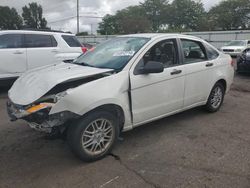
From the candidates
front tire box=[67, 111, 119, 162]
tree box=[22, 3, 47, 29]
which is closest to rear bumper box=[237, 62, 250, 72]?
front tire box=[67, 111, 119, 162]

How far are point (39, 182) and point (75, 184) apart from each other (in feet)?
1.38

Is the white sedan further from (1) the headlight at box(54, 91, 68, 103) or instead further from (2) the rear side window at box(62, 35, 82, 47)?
(2) the rear side window at box(62, 35, 82, 47)

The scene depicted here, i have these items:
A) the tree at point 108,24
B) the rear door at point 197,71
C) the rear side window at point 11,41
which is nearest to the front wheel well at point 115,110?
the rear door at point 197,71

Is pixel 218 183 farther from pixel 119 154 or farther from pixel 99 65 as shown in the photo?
pixel 99 65

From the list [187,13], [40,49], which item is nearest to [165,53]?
[40,49]

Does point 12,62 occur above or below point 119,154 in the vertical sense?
above

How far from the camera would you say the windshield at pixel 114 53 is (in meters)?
3.81

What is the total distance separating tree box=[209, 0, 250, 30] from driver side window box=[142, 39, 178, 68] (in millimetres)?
59333

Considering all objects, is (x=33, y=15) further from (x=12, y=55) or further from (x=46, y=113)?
(x=46, y=113)

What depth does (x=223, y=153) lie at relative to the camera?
361 centimetres

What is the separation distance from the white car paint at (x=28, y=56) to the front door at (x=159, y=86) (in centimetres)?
431

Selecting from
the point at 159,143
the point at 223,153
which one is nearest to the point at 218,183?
the point at 223,153

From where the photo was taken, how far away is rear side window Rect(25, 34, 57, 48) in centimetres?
725

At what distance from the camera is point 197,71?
4.59 meters
